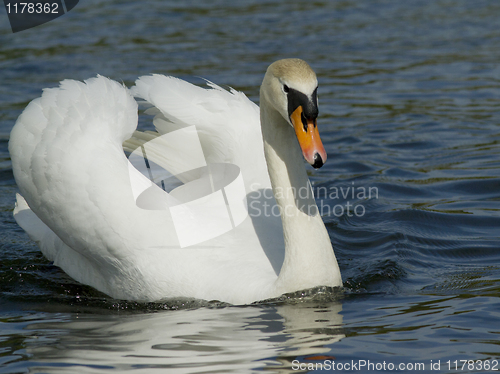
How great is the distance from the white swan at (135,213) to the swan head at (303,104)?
0.11ft

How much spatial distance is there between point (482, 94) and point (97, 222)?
26.8 feet

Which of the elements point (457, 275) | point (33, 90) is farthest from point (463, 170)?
point (33, 90)

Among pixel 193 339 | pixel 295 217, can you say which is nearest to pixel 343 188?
pixel 295 217

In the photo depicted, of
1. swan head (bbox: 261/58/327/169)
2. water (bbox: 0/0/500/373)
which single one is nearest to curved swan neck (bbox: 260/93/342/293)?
water (bbox: 0/0/500/373)

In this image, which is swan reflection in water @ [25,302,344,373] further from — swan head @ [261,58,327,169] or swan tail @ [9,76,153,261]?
swan head @ [261,58,327,169]

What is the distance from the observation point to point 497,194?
791 centimetres

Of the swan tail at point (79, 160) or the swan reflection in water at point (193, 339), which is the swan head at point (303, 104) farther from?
the swan tail at point (79, 160)

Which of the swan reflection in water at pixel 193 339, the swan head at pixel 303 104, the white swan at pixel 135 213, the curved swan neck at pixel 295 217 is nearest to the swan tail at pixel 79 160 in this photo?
the white swan at pixel 135 213

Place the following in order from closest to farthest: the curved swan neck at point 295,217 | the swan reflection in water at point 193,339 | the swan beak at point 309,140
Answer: the swan reflection in water at point 193,339 → the swan beak at point 309,140 → the curved swan neck at point 295,217

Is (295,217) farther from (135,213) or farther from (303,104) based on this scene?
(135,213)

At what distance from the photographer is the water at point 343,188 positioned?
15.0 ft

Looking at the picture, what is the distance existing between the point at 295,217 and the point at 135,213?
1.19m

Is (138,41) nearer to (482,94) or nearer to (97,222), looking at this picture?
(482,94)

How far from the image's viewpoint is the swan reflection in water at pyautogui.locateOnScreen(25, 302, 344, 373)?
4.33 meters
